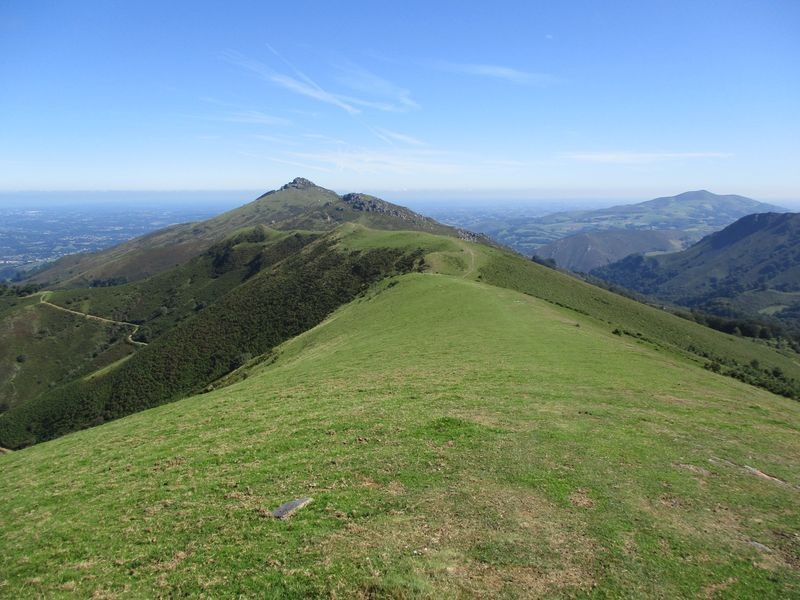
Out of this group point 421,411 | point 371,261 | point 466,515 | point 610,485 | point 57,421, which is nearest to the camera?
point 466,515

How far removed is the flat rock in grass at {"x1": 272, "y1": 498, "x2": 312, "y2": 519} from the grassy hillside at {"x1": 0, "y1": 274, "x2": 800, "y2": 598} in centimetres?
40

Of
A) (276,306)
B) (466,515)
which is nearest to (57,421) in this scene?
(276,306)

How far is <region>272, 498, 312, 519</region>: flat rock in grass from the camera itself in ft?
44.2

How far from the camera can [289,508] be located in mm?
13773

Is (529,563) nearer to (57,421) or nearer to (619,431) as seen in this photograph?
(619,431)

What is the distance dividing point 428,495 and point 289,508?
189 inches

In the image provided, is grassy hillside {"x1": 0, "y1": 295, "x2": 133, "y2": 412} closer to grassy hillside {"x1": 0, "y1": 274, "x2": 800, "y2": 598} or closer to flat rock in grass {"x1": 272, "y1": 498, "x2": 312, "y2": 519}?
grassy hillside {"x1": 0, "y1": 274, "x2": 800, "y2": 598}

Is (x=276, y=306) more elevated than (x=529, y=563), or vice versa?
(x=529, y=563)

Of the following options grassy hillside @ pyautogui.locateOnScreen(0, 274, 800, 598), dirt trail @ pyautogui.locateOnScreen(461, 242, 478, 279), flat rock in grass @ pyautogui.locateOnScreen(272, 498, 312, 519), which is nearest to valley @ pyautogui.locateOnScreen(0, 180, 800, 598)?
grassy hillside @ pyautogui.locateOnScreen(0, 274, 800, 598)

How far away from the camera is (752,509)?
14836mm

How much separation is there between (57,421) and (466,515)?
103m

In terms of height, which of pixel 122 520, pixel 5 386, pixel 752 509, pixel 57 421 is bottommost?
pixel 5 386

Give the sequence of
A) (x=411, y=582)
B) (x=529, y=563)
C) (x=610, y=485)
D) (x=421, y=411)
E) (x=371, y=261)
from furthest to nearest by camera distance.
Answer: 1. (x=371, y=261)
2. (x=421, y=411)
3. (x=610, y=485)
4. (x=529, y=563)
5. (x=411, y=582)

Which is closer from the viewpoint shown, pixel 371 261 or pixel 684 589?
pixel 684 589
